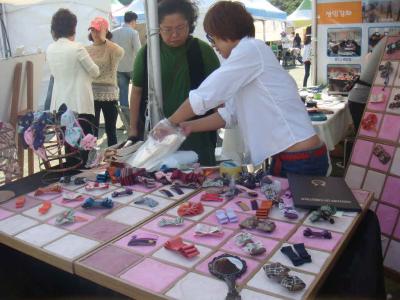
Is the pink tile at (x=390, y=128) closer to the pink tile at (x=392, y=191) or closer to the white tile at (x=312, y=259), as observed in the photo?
the pink tile at (x=392, y=191)

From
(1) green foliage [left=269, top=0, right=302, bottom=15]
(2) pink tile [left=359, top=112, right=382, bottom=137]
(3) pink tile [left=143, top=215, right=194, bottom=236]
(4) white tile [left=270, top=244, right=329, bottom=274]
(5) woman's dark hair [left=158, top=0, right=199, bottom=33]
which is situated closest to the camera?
(4) white tile [left=270, top=244, right=329, bottom=274]

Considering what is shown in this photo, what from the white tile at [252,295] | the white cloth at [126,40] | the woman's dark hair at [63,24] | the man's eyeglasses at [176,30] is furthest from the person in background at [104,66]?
the white tile at [252,295]

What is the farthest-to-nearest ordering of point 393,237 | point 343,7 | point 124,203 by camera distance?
1. point 343,7
2. point 393,237
3. point 124,203

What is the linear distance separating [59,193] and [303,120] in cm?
95

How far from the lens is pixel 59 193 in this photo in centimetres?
164

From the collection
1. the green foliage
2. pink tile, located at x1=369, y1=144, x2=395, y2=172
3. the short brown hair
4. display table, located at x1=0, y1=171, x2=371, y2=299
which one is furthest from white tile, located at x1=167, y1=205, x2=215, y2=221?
the green foliage

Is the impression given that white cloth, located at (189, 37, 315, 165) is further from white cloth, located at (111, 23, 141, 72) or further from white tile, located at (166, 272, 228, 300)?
white cloth, located at (111, 23, 141, 72)

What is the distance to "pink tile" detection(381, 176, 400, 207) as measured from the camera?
2479 millimetres

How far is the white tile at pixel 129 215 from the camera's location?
4.48ft

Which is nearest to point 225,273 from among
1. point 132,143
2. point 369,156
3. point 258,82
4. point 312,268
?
point 312,268

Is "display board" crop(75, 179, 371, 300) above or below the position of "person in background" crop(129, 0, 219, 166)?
below

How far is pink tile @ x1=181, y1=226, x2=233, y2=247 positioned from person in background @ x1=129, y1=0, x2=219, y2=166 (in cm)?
97

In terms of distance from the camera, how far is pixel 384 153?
2646mm

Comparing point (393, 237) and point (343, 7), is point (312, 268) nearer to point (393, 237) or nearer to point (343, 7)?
point (393, 237)
